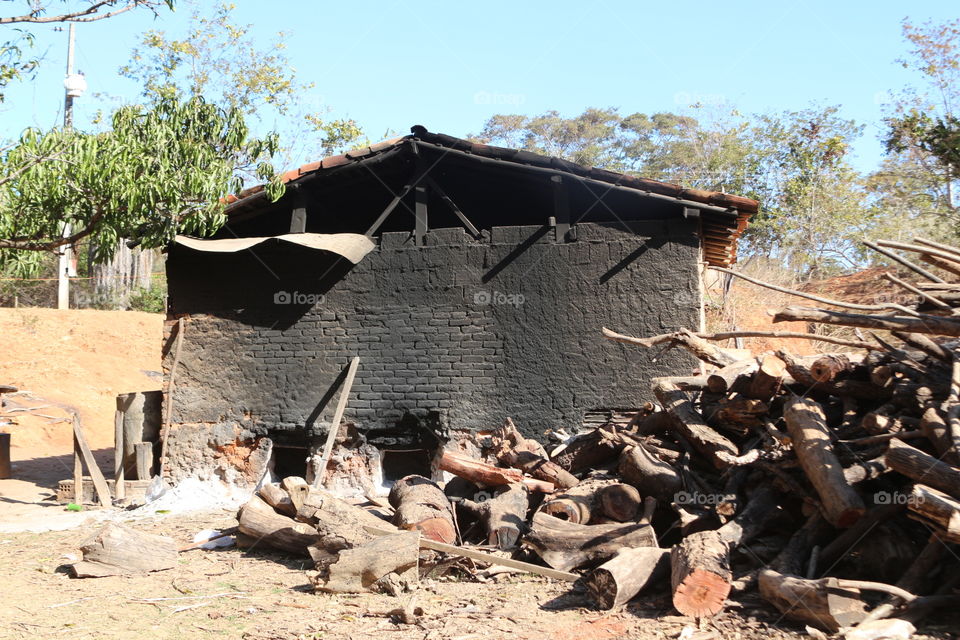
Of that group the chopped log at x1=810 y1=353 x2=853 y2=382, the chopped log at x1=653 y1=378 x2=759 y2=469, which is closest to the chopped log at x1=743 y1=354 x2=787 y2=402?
the chopped log at x1=810 y1=353 x2=853 y2=382

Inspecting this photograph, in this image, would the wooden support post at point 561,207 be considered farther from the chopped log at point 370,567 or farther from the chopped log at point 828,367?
the chopped log at point 370,567

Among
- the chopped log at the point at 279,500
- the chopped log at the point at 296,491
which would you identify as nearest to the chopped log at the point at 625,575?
the chopped log at the point at 296,491

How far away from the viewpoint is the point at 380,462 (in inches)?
373

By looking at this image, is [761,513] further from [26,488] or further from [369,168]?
[26,488]

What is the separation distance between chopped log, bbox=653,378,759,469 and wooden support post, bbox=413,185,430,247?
12.4 feet

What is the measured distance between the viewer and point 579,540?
18.4 ft

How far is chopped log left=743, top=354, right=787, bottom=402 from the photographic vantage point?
5.61 meters

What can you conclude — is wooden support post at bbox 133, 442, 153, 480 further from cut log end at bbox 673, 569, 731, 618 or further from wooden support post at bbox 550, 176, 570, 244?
cut log end at bbox 673, 569, 731, 618

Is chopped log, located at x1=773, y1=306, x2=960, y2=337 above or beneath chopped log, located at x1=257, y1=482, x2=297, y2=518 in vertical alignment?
above

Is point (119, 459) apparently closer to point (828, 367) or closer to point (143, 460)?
point (143, 460)

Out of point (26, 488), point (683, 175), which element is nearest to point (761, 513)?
point (26, 488)

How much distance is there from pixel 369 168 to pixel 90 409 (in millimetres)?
11863

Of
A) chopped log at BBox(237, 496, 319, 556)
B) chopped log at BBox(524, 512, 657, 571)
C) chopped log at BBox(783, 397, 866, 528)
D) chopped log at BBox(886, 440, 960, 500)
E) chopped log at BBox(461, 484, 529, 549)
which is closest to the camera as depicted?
chopped log at BBox(886, 440, 960, 500)

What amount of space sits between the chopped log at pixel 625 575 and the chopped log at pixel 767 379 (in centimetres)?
148
